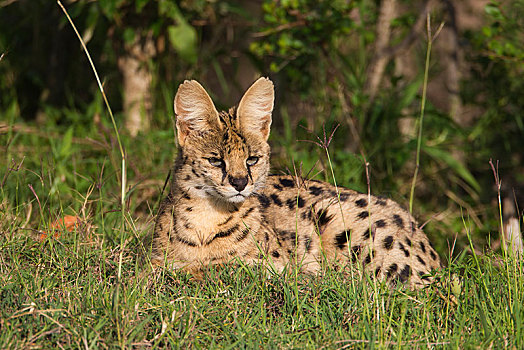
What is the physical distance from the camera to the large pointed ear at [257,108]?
12.9 ft

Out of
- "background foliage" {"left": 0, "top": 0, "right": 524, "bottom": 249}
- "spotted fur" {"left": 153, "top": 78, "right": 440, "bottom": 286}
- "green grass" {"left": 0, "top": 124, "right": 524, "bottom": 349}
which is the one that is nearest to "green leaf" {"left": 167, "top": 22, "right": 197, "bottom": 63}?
"background foliage" {"left": 0, "top": 0, "right": 524, "bottom": 249}

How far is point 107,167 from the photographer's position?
5.67 meters

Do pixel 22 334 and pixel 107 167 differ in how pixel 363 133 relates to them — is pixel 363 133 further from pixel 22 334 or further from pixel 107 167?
pixel 22 334

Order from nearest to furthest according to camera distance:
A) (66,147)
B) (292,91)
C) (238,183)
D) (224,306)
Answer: (224,306) → (238,183) → (66,147) → (292,91)

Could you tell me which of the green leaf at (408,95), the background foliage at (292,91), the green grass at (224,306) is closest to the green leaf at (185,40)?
the background foliage at (292,91)

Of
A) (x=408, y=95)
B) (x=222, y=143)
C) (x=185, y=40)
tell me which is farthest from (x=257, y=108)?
(x=408, y=95)

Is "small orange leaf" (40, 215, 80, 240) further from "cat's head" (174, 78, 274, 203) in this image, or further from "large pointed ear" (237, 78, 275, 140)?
"large pointed ear" (237, 78, 275, 140)

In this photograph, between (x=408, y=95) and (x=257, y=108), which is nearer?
(x=257, y=108)

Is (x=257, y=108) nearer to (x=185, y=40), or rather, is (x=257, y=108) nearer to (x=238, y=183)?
(x=238, y=183)

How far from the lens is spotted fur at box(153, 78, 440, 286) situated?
12.5ft

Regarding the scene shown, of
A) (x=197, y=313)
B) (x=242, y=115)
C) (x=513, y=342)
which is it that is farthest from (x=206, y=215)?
(x=513, y=342)

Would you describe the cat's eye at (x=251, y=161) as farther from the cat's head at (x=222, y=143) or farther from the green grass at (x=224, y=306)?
the green grass at (x=224, y=306)

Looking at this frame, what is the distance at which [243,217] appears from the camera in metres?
3.97

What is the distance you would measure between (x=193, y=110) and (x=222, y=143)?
25 centimetres
